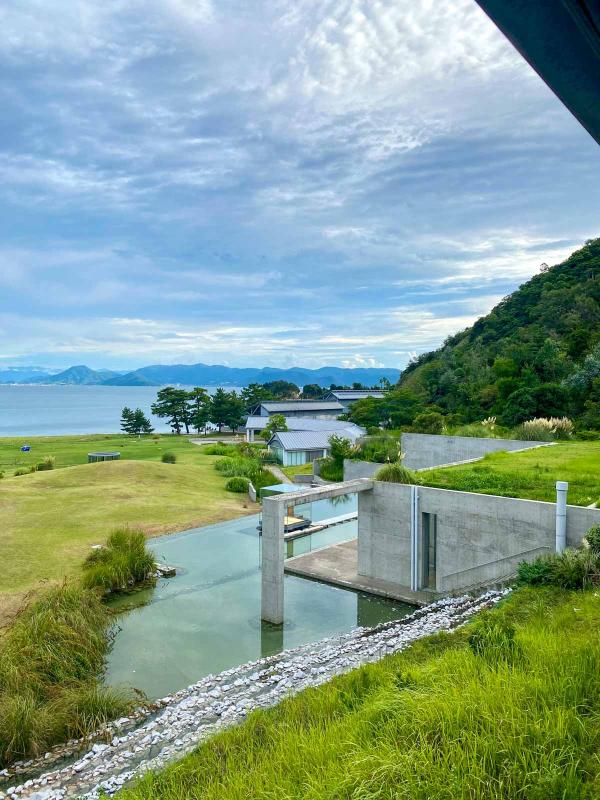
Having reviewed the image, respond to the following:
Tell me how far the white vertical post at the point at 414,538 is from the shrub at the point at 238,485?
12823 millimetres

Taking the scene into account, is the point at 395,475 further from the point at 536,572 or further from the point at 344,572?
the point at 536,572

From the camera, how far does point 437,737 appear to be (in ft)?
12.0

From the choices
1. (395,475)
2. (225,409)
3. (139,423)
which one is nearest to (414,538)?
(395,475)

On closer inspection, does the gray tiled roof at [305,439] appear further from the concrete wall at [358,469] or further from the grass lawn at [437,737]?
the grass lawn at [437,737]

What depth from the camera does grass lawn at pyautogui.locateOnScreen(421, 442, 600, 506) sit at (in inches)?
425

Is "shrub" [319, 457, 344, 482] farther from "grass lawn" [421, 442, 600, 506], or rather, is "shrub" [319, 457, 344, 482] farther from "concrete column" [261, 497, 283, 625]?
"concrete column" [261, 497, 283, 625]

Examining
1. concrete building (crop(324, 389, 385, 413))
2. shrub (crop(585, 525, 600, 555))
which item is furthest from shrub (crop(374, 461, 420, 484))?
concrete building (crop(324, 389, 385, 413))

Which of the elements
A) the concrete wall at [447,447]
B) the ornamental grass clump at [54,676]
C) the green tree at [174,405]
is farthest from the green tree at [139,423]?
the ornamental grass clump at [54,676]

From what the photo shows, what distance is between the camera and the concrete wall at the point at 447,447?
19812mm

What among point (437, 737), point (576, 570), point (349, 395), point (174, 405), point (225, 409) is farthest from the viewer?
point (349, 395)

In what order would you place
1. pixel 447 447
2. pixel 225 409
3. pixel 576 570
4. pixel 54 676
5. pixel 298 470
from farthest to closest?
pixel 225 409 → pixel 298 470 → pixel 447 447 → pixel 576 570 → pixel 54 676

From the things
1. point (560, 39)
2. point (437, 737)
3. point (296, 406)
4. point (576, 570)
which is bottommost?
point (576, 570)

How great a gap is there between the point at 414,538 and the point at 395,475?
147cm

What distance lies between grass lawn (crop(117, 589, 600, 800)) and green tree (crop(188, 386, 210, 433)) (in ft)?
152
